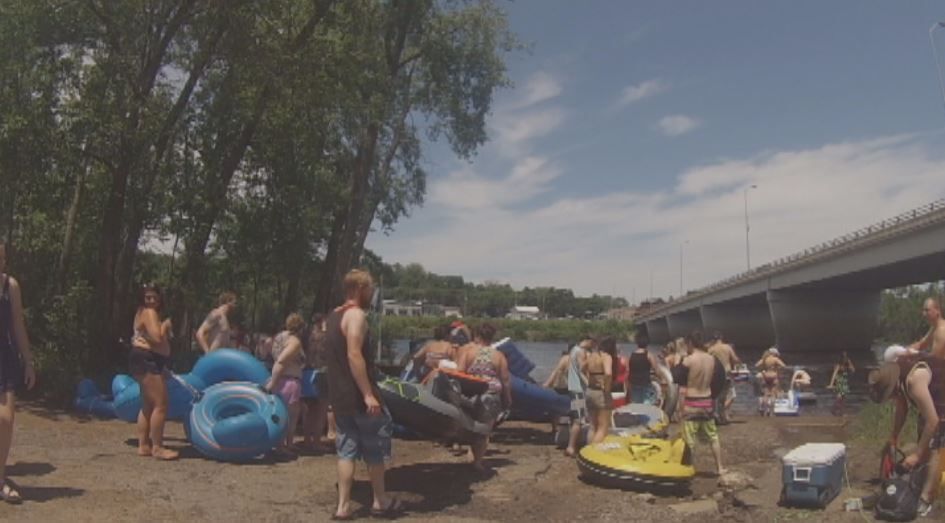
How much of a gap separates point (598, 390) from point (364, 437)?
4482 millimetres

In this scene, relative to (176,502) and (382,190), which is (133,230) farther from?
(382,190)

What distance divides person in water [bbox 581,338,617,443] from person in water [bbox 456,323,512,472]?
5.04ft

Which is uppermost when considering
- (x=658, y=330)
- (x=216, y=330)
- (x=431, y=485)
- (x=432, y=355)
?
(x=658, y=330)

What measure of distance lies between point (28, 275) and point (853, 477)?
12.9 metres

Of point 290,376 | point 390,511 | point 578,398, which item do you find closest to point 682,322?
point 578,398

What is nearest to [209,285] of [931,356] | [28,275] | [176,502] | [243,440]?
[28,275]

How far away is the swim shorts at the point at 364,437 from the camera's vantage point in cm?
659

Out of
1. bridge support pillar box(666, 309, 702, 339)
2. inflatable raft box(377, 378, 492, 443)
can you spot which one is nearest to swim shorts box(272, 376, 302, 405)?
inflatable raft box(377, 378, 492, 443)

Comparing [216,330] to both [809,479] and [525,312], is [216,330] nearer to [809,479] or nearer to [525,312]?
[809,479]

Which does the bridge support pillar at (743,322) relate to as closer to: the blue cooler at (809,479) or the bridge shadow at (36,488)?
the blue cooler at (809,479)

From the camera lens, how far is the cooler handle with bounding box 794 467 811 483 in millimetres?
7675

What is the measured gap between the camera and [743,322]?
78.8 m

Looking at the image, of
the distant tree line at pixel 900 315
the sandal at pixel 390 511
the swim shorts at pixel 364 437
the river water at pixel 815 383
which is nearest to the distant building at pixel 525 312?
the distant tree line at pixel 900 315

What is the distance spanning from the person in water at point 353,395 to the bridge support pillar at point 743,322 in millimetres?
72258
